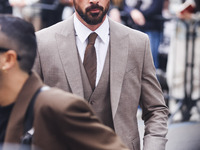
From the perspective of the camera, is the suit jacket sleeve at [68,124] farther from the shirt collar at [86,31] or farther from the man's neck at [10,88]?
the shirt collar at [86,31]

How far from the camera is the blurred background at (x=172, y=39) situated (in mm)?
7316

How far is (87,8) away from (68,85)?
55 centimetres

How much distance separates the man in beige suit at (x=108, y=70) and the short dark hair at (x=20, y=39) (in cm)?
82

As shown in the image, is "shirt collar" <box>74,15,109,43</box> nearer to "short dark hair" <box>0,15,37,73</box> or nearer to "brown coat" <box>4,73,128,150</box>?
"short dark hair" <box>0,15,37,73</box>

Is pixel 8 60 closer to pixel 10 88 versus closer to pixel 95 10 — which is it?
pixel 10 88

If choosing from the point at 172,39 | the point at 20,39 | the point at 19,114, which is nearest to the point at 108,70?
the point at 20,39

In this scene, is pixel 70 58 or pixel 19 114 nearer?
pixel 19 114

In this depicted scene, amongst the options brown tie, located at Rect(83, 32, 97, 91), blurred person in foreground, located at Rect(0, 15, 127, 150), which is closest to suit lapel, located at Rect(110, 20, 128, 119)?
brown tie, located at Rect(83, 32, 97, 91)

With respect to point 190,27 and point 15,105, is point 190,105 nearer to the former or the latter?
point 190,27

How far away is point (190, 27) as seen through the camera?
7.40 meters

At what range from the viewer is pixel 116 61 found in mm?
3264

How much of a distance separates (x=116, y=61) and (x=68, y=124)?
4.13 ft

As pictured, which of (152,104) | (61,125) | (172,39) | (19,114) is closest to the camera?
(61,125)

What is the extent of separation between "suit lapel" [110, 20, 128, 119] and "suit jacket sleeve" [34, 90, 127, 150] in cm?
102
